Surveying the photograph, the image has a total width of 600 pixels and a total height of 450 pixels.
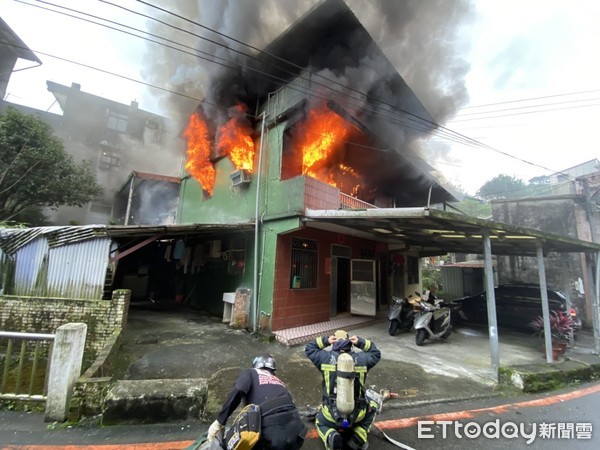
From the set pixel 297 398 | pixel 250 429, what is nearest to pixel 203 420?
pixel 297 398

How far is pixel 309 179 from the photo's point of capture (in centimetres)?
784

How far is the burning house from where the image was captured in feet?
26.8

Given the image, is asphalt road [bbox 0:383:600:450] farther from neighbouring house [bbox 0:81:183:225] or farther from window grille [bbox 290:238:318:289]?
neighbouring house [bbox 0:81:183:225]

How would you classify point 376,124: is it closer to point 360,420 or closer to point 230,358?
point 230,358

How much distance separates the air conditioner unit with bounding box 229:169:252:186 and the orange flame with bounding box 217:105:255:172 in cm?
38

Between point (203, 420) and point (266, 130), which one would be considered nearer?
point (203, 420)

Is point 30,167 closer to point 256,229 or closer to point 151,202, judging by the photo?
point 151,202

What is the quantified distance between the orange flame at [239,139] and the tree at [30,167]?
8901mm

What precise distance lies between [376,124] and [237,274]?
788 centimetres

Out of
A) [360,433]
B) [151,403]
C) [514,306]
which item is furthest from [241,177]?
[514,306]

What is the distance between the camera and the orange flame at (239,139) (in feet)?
33.2

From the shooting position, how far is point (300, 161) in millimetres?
9492

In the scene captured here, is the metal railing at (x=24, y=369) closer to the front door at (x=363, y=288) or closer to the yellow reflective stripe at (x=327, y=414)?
the yellow reflective stripe at (x=327, y=414)

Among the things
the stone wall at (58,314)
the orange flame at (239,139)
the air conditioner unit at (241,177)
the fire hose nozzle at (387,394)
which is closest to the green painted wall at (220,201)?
the air conditioner unit at (241,177)
